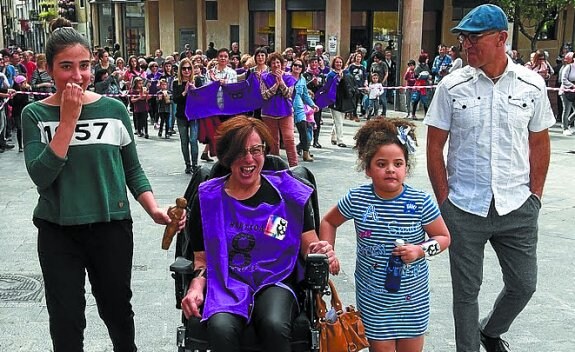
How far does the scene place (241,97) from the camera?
36.9 ft

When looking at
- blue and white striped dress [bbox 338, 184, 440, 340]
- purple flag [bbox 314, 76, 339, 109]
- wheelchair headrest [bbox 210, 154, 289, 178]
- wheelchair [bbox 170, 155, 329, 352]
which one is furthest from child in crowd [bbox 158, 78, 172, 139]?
blue and white striped dress [bbox 338, 184, 440, 340]

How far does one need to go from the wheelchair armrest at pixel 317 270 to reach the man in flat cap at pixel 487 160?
3.10 feet

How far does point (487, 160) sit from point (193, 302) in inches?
69.8

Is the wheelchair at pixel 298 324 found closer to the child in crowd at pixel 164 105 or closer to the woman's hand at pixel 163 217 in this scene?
the woman's hand at pixel 163 217

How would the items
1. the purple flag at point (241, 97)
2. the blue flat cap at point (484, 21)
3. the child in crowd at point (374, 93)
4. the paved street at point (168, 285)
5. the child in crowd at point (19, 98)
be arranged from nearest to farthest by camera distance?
the blue flat cap at point (484, 21) < the paved street at point (168, 285) < the purple flag at point (241, 97) < the child in crowd at point (19, 98) < the child in crowd at point (374, 93)

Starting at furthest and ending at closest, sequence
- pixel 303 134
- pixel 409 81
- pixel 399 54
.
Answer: pixel 399 54 → pixel 409 81 → pixel 303 134

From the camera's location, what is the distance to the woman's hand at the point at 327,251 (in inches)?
139

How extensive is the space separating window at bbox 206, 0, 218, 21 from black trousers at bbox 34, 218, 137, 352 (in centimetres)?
2957

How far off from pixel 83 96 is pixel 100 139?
223 mm

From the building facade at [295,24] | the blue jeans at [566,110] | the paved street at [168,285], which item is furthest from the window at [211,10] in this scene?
the paved street at [168,285]

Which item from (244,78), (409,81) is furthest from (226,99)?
(409,81)

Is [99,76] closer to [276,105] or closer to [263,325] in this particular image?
[276,105]

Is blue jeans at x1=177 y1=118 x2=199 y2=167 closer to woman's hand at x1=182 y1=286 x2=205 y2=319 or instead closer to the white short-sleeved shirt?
the white short-sleeved shirt

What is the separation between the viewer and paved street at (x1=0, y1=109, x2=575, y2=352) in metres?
4.62
